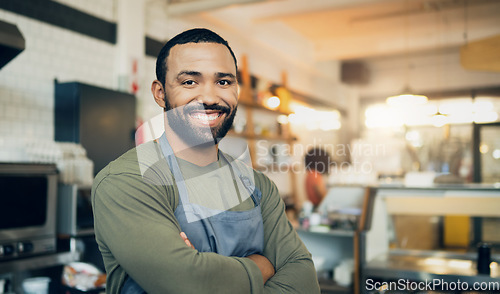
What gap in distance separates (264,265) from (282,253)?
89 millimetres

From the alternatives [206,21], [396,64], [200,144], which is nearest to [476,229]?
[396,64]

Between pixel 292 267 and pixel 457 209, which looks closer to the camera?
pixel 292 267

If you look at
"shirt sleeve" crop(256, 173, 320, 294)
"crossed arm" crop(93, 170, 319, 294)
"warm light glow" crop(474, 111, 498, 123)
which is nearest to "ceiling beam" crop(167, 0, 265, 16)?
"shirt sleeve" crop(256, 173, 320, 294)

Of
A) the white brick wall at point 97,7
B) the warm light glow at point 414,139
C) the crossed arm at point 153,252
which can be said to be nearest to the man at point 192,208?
the crossed arm at point 153,252

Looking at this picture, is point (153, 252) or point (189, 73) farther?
point (189, 73)

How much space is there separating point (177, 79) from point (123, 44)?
10.9ft

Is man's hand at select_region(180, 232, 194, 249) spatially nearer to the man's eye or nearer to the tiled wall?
the man's eye

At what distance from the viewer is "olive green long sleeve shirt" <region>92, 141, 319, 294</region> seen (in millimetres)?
971

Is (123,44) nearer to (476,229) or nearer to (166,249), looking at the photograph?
(166,249)

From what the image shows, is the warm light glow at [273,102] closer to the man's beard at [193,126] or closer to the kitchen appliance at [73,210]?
the kitchen appliance at [73,210]

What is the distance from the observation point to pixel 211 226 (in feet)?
3.77

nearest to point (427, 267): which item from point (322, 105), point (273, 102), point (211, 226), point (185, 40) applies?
point (211, 226)

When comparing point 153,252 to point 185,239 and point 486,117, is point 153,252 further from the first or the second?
point 486,117

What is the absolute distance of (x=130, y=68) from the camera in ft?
13.9
